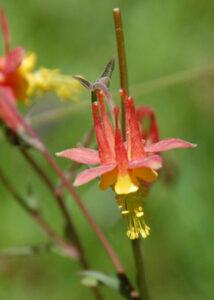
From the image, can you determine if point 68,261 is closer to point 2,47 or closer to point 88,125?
point 88,125

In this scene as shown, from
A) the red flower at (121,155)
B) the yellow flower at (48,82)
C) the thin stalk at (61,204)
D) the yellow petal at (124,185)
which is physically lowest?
the thin stalk at (61,204)

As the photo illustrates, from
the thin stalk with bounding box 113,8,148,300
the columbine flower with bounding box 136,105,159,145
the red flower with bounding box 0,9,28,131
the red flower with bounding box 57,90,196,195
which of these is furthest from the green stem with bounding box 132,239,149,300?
the red flower with bounding box 0,9,28,131

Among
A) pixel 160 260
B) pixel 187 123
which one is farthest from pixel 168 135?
pixel 160 260

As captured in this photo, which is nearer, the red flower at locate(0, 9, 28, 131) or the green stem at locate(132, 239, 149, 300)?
the green stem at locate(132, 239, 149, 300)

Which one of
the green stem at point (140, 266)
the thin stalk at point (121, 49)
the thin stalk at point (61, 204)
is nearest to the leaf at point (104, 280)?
the green stem at point (140, 266)

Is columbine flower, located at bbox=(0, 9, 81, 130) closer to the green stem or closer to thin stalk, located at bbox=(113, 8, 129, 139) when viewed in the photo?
thin stalk, located at bbox=(113, 8, 129, 139)

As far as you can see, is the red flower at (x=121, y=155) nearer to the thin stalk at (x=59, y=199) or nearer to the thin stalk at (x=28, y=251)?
the thin stalk at (x=59, y=199)
